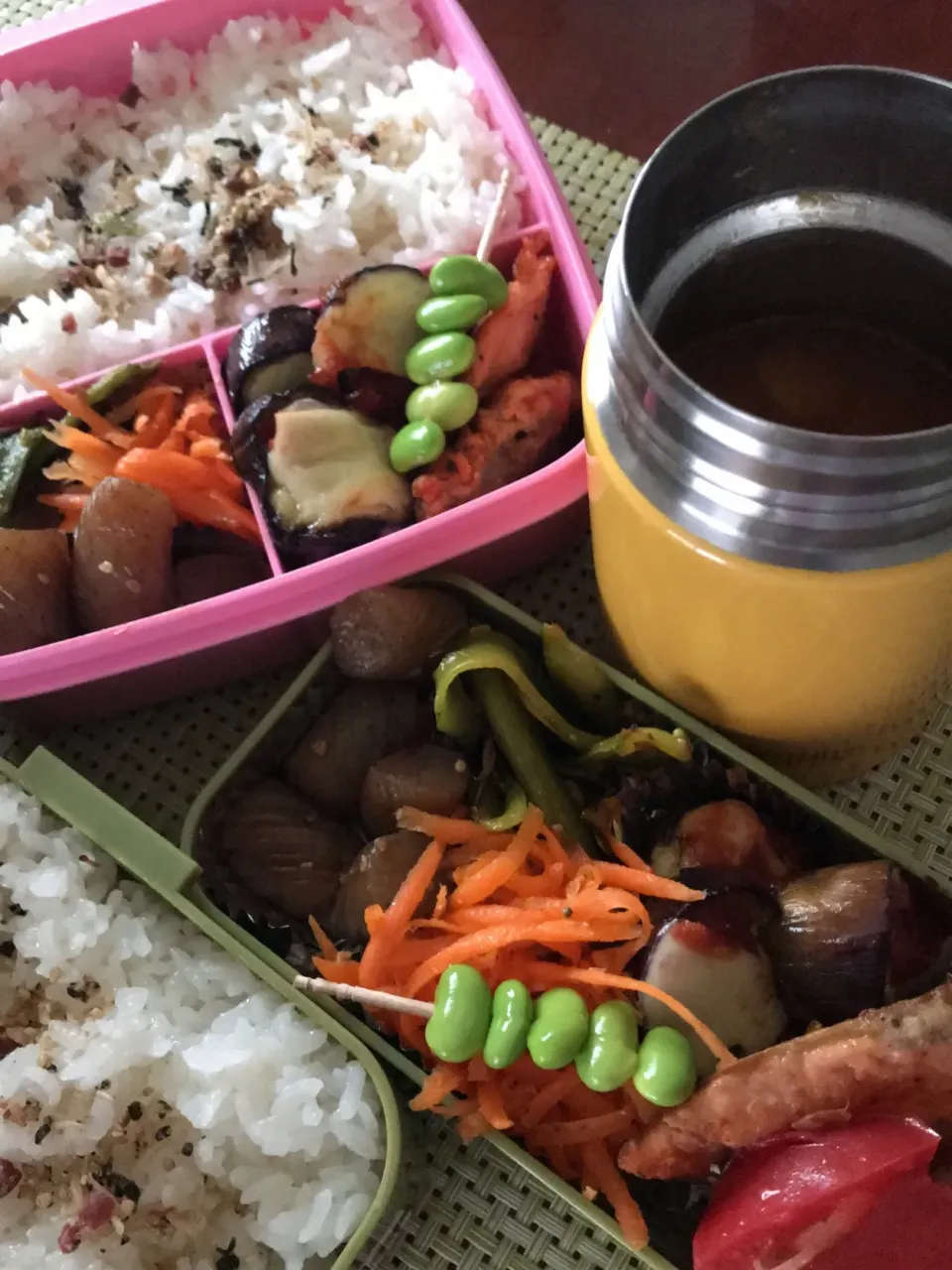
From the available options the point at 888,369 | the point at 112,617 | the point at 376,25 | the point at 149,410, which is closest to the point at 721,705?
the point at 888,369

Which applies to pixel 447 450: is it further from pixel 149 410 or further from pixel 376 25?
pixel 376 25

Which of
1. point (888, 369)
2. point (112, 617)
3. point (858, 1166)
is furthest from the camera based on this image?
point (112, 617)

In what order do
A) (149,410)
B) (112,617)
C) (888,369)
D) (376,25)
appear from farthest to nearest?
1. (376,25)
2. (149,410)
3. (112,617)
4. (888,369)

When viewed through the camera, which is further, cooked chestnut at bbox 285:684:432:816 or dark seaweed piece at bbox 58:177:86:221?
dark seaweed piece at bbox 58:177:86:221

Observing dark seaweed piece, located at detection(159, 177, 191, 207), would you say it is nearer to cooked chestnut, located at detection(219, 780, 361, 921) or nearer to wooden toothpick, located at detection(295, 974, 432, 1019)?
cooked chestnut, located at detection(219, 780, 361, 921)

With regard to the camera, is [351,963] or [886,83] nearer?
[886,83]

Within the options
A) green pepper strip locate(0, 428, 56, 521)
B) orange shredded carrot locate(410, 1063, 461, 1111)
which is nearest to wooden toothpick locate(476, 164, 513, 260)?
green pepper strip locate(0, 428, 56, 521)

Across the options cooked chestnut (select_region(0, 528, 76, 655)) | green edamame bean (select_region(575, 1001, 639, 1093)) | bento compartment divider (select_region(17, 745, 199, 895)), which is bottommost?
green edamame bean (select_region(575, 1001, 639, 1093))
